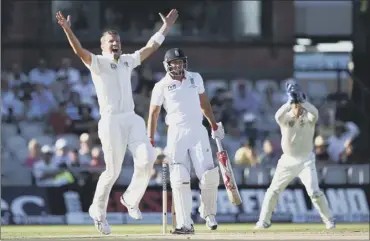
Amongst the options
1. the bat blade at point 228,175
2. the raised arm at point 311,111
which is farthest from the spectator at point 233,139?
the bat blade at point 228,175

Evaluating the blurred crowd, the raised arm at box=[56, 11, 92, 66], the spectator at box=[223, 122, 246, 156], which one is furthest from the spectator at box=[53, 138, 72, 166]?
the raised arm at box=[56, 11, 92, 66]

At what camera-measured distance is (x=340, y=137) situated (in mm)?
22531

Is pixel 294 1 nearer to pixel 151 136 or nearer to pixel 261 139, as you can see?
pixel 261 139

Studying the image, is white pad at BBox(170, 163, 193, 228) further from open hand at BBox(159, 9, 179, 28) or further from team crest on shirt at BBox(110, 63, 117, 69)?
open hand at BBox(159, 9, 179, 28)

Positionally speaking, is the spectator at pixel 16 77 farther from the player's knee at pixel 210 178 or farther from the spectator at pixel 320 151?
the player's knee at pixel 210 178

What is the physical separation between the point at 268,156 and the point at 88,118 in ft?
11.7

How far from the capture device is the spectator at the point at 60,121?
74.5 feet

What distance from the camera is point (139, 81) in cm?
2358

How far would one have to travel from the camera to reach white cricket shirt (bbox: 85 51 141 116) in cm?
1328

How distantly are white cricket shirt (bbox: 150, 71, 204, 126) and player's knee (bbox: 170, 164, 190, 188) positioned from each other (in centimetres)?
47

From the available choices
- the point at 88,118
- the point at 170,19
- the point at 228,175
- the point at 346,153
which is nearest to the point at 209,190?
the point at 228,175

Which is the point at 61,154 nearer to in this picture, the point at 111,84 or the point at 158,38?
the point at 158,38

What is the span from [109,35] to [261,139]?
9603mm

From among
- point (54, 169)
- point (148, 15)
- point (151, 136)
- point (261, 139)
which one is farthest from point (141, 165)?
point (148, 15)
